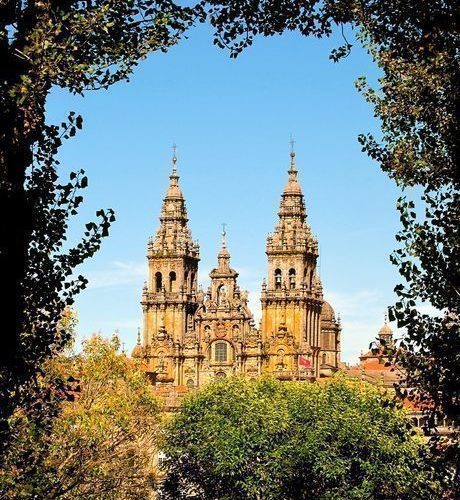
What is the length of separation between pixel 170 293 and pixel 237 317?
9.67 meters

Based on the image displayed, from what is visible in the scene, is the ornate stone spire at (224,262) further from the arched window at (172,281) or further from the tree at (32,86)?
the tree at (32,86)

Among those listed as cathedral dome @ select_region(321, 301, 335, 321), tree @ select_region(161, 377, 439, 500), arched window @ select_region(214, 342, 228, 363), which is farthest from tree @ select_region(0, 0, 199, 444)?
cathedral dome @ select_region(321, 301, 335, 321)

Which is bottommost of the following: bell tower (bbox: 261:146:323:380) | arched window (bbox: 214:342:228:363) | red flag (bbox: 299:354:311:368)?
red flag (bbox: 299:354:311:368)

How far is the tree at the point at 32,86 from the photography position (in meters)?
16.7

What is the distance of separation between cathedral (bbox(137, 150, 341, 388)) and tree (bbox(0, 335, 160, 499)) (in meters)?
67.8

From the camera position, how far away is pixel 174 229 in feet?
451

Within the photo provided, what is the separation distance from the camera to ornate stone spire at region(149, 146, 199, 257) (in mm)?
136375

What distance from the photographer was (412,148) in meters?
23.9

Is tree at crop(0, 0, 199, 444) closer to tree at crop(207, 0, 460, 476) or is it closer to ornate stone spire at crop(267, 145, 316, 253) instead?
tree at crop(207, 0, 460, 476)

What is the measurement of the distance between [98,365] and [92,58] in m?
34.5

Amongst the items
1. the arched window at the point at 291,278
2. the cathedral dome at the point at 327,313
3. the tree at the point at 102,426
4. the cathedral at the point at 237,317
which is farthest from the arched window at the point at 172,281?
the tree at the point at 102,426

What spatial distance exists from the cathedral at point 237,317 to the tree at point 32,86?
349 feet

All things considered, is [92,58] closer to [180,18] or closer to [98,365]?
[180,18]

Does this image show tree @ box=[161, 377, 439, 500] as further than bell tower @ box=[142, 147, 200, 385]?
No
